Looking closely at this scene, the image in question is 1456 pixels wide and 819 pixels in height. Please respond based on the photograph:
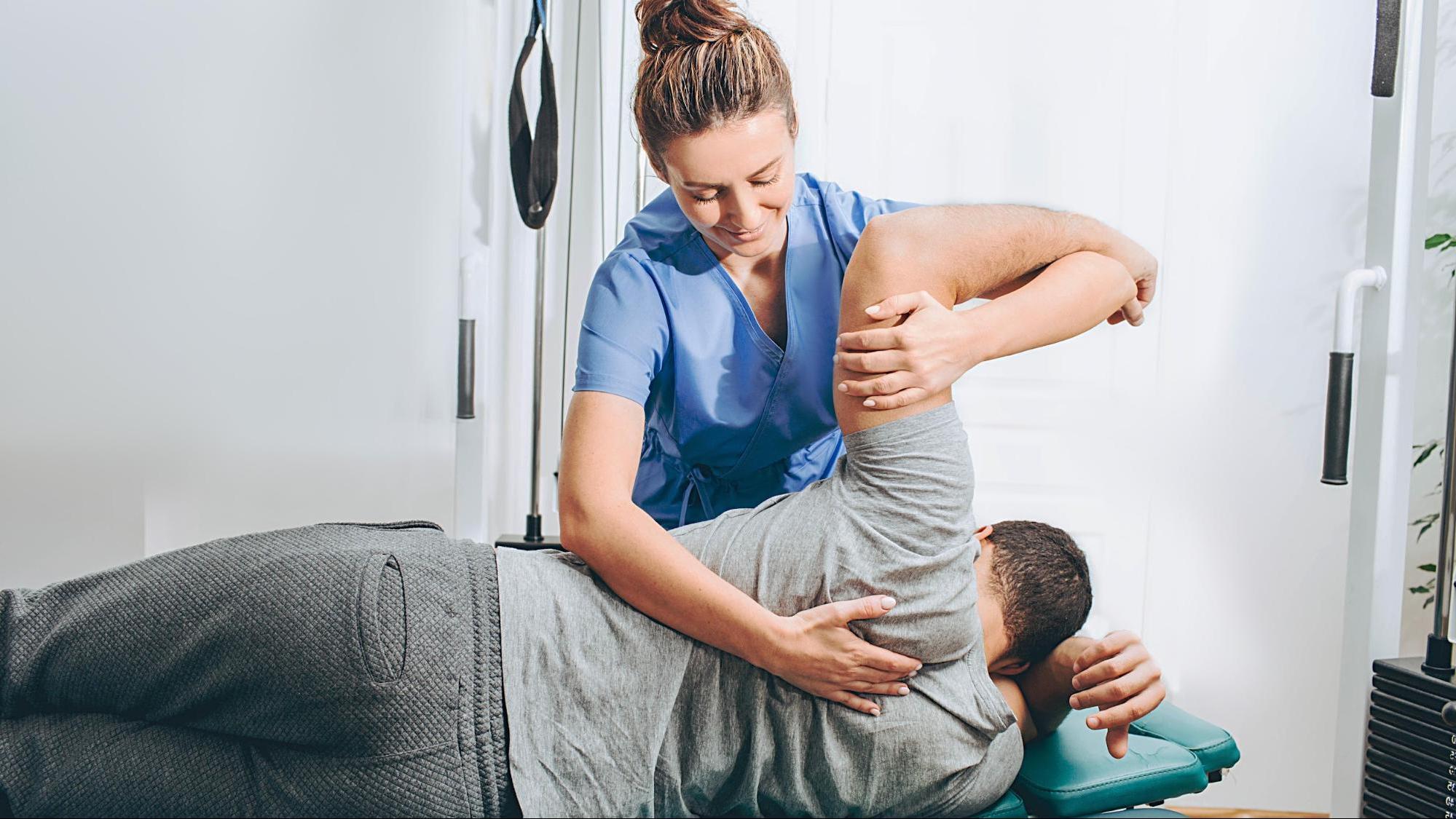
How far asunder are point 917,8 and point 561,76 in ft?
2.69

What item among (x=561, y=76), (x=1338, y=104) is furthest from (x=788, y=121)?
(x=1338, y=104)

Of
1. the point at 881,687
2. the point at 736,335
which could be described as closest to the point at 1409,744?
the point at 881,687

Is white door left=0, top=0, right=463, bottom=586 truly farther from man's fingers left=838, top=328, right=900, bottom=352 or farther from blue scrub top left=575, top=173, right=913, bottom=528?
man's fingers left=838, top=328, right=900, bottom=352

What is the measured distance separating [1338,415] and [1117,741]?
0.85m

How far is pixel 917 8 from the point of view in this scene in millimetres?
2361

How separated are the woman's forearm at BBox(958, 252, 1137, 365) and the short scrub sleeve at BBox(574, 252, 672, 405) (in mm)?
414

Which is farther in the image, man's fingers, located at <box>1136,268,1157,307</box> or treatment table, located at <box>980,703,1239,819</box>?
man's fingers, located at <box>1136,268,1157,307</box>

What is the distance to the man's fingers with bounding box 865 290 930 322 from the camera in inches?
47.6

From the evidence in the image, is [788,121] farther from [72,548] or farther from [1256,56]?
[1256,56]

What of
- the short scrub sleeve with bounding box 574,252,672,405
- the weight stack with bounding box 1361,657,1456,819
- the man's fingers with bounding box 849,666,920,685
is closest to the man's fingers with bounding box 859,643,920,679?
the man's fingers with bounding box 849,666,920,685

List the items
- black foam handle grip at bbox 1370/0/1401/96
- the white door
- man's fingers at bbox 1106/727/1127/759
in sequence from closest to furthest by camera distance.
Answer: man's fingers at bbox 1106/727/1127/759, the white door, black foam handle grip at bbox 1370/0/1401/96

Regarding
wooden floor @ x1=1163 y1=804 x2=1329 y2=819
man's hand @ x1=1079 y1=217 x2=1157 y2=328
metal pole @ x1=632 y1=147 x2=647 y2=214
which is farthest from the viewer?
wooden floor @ x1=1163 y1=804 x2=1329 y2=819

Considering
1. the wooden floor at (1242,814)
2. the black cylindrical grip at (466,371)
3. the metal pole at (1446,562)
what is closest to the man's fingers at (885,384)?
the metal pole at (1446,562)

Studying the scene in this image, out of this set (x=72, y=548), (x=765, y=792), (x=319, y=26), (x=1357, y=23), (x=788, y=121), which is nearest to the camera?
(x=765, y=792)
